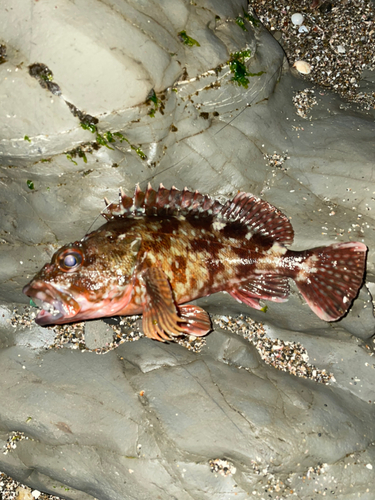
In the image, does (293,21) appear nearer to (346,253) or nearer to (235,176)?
(235,176)

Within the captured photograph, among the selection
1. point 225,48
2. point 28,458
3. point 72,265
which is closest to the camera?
point 72,265

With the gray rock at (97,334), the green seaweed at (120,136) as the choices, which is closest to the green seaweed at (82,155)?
the green seaweed at (120,136)

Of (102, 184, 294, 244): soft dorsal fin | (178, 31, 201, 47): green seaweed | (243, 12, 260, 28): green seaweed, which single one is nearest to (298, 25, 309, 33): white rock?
(243, 12, 260, 28): green seaweed

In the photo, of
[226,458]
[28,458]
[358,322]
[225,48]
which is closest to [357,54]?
[225,48]

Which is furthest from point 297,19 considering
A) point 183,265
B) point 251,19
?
point 183,265

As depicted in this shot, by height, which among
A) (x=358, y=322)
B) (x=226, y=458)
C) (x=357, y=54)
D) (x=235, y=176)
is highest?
(x=357, y=54)

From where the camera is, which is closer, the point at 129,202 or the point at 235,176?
the point at 129,202

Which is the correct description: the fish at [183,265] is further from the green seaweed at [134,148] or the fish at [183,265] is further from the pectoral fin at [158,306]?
the green seaweed at [134,148]
